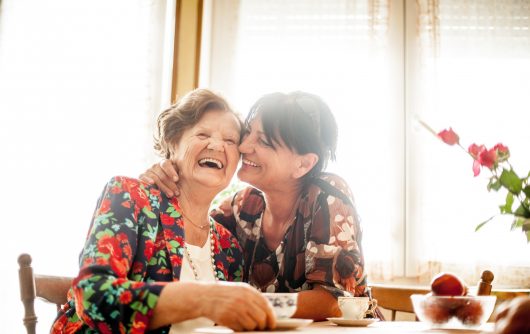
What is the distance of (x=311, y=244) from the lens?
69.6 inches

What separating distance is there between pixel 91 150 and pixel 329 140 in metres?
2.25

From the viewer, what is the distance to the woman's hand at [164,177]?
1705 millimetres

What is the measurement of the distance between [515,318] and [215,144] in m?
1.10

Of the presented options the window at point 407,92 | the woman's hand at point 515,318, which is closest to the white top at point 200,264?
the woman's hand at point 515,318

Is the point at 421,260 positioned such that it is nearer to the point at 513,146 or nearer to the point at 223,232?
the point at 513,146

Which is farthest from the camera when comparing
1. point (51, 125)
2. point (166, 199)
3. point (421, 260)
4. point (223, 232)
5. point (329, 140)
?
point (51, 125)

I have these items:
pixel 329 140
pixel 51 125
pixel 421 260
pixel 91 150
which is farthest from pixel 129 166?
pixel 329 140

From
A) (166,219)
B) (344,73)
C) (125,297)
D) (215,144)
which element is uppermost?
(344,73)

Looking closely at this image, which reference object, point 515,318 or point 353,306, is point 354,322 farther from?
point 515,318

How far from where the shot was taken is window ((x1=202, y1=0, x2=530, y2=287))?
3.75m

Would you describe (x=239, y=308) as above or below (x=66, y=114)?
below

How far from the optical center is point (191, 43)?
4.05 meters

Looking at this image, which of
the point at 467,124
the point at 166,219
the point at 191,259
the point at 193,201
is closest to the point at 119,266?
the point at 166,219

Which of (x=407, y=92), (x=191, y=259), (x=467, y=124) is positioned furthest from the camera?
(x=407, y=92)
